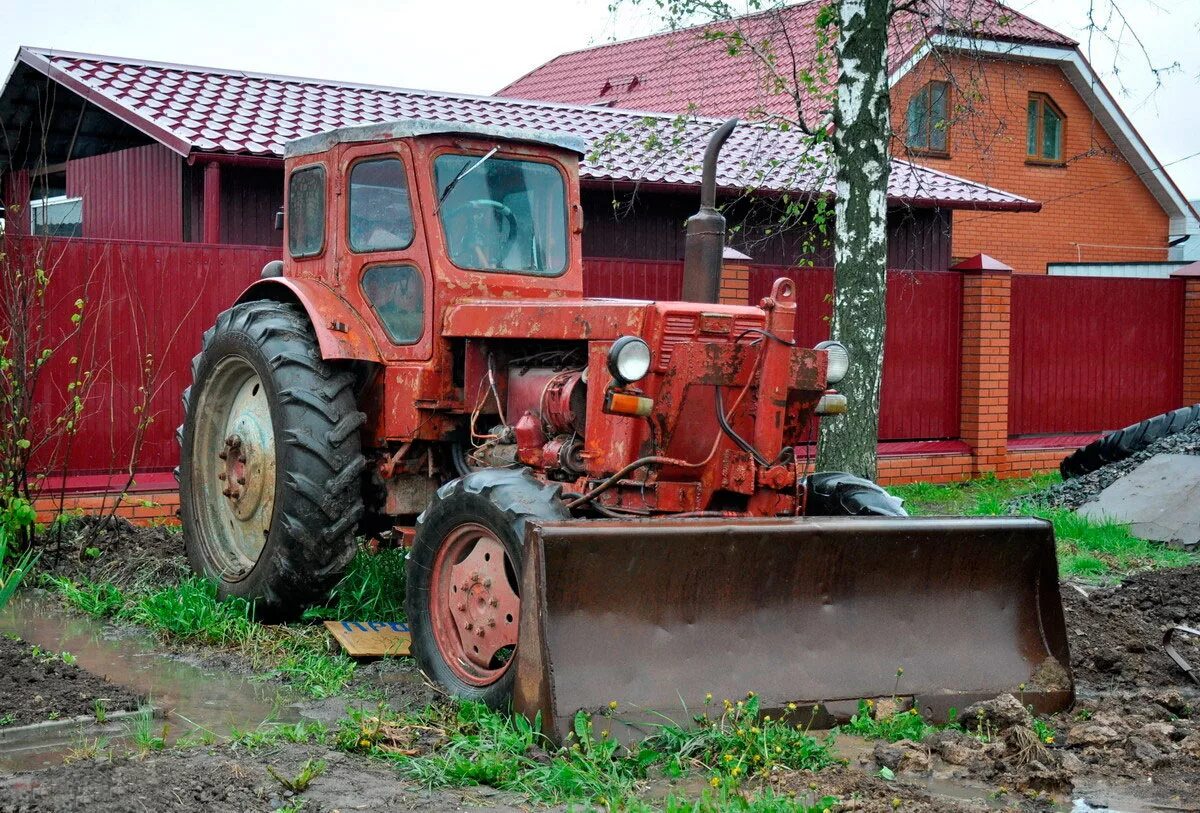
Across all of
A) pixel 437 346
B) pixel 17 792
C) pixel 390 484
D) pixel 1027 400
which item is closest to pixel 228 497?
pixel 390 484

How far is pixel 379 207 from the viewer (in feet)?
21.7

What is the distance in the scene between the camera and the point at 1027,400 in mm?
14219

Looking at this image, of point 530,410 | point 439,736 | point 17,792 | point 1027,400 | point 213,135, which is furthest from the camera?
point 1027,400

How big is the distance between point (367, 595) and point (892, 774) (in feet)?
10.3

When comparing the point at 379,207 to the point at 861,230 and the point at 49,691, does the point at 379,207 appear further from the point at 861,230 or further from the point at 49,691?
the point at 861,230

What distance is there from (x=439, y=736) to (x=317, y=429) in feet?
6.27

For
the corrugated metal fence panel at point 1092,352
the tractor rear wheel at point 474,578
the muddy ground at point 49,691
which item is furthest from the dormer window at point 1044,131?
the muddy ground at point 49,691

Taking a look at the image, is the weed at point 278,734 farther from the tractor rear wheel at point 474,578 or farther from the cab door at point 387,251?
the cab door at point 387,251

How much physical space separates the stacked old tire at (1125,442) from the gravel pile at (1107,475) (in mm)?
153

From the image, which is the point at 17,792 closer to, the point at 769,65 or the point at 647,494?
the point at 647,494

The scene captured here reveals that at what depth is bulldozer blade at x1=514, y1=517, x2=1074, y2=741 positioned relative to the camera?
15.2 feet

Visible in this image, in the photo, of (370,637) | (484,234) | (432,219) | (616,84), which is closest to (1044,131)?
(616,84)

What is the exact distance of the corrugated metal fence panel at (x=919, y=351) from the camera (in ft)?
43.3

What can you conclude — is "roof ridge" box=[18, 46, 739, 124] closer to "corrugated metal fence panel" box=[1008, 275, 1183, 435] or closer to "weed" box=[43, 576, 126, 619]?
"corrugated metal fence panel" box=[1008, 275, 1183, 435]
